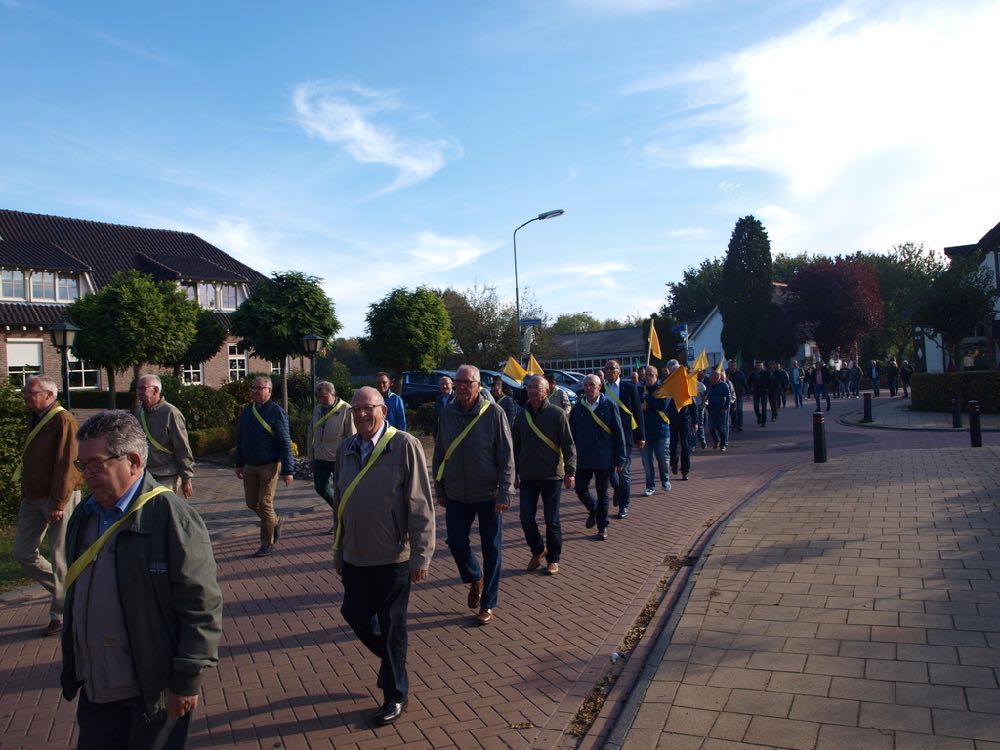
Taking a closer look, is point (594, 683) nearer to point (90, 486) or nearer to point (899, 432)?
point (90, 486)

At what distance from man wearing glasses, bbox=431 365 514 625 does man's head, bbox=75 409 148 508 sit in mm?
2923

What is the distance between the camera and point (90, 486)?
8.74 ft

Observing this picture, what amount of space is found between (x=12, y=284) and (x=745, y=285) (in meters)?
39.8

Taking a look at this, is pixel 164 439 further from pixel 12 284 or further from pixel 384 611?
pixel 12 284

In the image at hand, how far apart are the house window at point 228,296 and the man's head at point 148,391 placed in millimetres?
34817

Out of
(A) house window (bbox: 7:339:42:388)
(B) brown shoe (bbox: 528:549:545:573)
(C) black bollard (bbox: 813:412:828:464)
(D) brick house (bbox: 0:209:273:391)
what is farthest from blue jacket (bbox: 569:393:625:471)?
(A) house window (bbox: 7:339:42:388)

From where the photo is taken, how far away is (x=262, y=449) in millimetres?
7742

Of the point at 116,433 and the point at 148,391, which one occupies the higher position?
the point at 148,391

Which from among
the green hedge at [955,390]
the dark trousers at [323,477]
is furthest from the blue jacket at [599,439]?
the green hedge at [955,390]

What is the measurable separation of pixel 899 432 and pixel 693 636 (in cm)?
1578

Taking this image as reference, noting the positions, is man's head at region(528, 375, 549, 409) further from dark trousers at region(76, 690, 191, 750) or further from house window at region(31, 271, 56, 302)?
house window at region(31, 271, 56, 302)

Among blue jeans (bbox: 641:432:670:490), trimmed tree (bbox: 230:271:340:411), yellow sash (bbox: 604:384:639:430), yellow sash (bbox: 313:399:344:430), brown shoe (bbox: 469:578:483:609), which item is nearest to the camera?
brown shoe (bbox: 469:578:483:609)

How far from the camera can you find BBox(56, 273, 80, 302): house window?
34.1 metres

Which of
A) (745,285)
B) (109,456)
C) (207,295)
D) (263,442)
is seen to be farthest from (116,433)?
Answer: (745,285)
